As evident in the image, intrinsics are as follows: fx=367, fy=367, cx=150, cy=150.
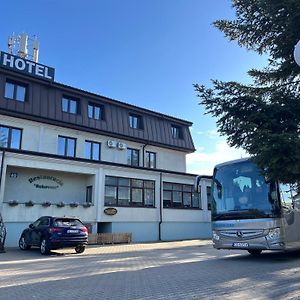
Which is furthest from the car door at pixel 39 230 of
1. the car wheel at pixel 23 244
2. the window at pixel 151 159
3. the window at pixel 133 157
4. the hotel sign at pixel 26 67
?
the window at pixel 151 159

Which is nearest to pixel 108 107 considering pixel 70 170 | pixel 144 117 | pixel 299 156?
pixel 144 117

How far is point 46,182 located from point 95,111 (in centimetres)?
832

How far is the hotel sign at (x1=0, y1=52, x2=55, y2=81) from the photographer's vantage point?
25.7 meters

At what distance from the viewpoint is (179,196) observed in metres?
28.7

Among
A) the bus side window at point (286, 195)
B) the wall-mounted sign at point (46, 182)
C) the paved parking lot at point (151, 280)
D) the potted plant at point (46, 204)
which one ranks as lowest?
the paved parking lot at point (151, 280)

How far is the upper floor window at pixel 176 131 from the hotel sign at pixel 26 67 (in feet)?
40.8

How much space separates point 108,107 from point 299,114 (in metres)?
21.2

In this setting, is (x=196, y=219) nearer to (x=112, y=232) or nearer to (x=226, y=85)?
(x=112, y=232)

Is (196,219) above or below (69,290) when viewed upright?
above

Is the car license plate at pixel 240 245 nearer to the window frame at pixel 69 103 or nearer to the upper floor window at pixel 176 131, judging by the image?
the window frame at pixel 69 103

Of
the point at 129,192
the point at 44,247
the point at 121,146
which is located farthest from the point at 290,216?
the point at 121,146

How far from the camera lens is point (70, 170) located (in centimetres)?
2255

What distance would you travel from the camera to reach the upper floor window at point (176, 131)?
34453 millimetres

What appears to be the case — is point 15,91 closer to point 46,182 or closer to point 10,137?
point 10,137
